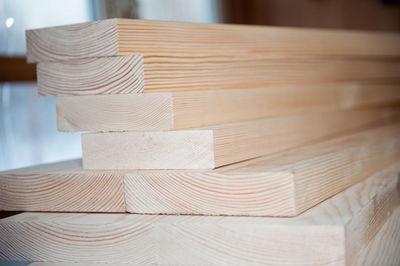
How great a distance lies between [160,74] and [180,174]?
0.36m

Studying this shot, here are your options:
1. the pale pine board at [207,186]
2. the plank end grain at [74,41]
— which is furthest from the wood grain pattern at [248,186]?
the plank end grain at [74,41]

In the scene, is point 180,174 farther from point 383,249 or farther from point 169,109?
point 383,249

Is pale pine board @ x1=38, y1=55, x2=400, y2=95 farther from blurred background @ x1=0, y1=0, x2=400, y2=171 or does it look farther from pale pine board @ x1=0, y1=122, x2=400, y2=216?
blurred background @ x1=0, y1=0, x2=400, y2=171

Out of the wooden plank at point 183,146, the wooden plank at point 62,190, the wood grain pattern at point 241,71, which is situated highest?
the wood grain pattern at point 241,71

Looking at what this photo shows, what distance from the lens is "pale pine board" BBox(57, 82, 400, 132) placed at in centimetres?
181

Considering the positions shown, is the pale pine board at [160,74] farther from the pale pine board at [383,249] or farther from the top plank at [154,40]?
the pale pine board at [383,249]

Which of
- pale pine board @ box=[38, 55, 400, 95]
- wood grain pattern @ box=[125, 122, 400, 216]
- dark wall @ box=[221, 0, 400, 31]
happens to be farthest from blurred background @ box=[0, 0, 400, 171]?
wood grain pattern @ box=[125, 122, 400, 216]

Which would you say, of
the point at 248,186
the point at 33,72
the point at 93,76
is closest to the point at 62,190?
the point at 93,76

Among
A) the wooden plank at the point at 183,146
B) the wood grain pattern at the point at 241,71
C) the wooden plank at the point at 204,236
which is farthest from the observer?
the wood grain pattern at the point at 241,71

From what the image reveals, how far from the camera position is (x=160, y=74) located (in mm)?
1859

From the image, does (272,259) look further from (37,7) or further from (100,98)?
(37,7)

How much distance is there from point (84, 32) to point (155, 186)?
Answer: 0.57 m

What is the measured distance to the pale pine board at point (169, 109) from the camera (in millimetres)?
1814

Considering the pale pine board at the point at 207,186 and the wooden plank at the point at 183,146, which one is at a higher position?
the wooden plank at the point at 183,146
